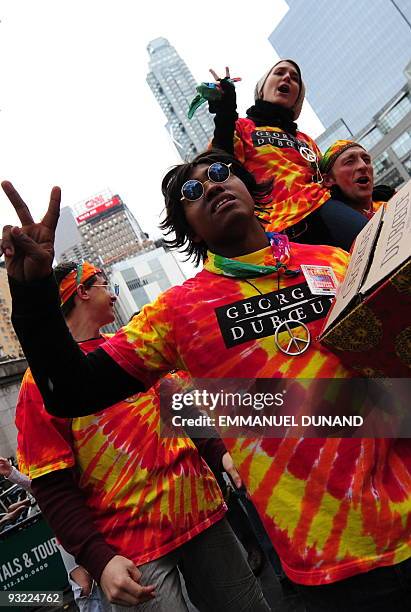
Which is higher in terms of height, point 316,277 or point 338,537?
point 316,277

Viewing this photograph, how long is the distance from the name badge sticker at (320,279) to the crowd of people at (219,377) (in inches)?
1.2

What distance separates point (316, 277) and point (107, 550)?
1477 millimetres

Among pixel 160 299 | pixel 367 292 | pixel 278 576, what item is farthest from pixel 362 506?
pixel 278 576

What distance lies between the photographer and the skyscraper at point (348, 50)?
9975cm

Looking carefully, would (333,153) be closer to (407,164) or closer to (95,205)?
(407,164)

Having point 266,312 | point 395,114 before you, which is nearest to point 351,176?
point 266,312

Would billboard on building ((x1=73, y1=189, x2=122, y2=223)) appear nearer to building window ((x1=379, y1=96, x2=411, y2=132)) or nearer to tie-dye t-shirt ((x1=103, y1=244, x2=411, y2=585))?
building window ((x1=379, y1=96, x2=411, y2=132))

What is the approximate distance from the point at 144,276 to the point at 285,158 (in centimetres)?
11406

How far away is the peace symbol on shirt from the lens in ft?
4.71

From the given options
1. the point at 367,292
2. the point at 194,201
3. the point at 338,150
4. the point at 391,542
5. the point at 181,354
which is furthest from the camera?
the point at 338,150

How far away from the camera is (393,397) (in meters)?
1.30

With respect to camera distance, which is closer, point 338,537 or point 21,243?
point 338,537

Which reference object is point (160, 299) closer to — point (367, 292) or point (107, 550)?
point (367, 292)

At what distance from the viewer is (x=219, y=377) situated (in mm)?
1499
